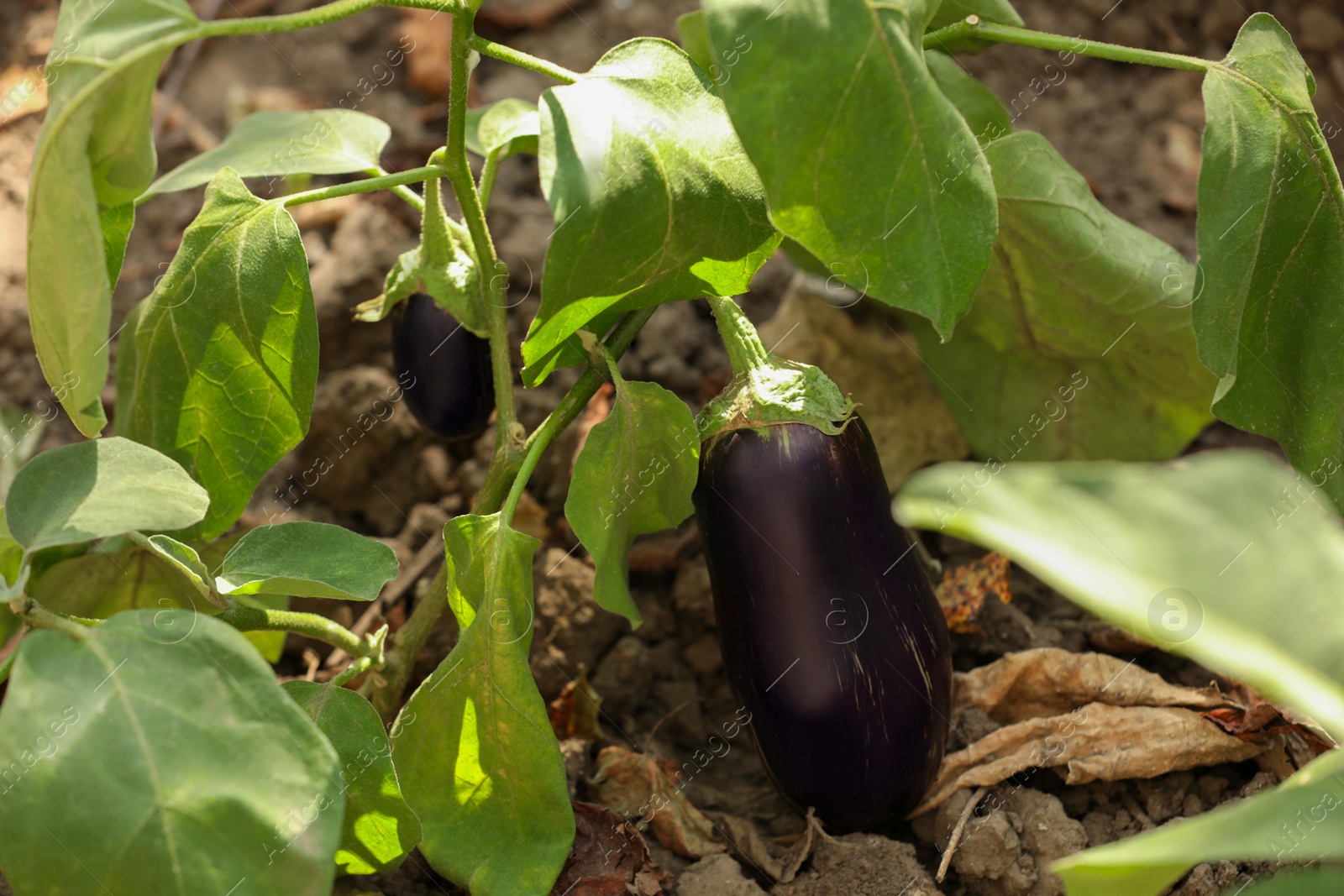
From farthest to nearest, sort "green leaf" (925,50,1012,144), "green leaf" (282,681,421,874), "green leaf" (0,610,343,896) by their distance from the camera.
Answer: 1. "green leaf" (925,50,1012,144)
2. "green leaf" (282,681,421,874)
3. "green leaf" (0,610,343,896)

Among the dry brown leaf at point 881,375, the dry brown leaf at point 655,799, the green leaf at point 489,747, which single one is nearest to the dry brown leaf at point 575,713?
the dry brown leaf at point 655,799

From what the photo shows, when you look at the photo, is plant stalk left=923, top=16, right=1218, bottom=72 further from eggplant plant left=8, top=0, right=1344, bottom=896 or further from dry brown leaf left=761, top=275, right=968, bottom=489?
dry brown leaf left=761, top=275, right=968, bottom=489

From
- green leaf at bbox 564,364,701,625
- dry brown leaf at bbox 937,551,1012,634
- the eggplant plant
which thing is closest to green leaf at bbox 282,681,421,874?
the eggplant plant

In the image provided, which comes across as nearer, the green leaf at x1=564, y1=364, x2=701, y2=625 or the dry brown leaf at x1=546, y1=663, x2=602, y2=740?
the green leaf at x1=564, y1=364, x2=701, y2=625

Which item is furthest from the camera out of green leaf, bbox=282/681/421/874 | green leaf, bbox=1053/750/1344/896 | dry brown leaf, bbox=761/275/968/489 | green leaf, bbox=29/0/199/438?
dry brown leaf, bbox=761/275/968/489

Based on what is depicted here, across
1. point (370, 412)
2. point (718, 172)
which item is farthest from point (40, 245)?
point (370, 412)

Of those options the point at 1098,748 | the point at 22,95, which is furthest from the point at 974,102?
the point at 22,95

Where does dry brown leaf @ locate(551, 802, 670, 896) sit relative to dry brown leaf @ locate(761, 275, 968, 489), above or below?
below

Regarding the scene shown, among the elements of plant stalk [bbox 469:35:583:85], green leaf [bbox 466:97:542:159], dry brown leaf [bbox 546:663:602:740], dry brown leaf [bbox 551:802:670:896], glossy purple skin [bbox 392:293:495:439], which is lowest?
dry brown leaf [bbox 546:663:602:740]
